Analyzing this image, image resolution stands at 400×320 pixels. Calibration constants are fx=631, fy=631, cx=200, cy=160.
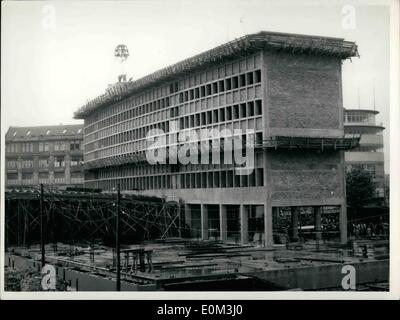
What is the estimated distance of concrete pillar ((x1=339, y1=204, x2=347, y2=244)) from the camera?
44031 millimetres

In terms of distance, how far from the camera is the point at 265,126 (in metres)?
41.0

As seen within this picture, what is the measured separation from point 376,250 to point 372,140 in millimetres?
27721

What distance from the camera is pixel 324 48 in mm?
41969

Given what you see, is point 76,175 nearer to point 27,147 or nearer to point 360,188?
point 27,147

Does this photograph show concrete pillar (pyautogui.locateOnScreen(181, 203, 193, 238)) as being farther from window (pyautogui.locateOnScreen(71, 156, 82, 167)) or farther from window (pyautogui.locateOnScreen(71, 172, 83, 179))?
window (pyautogui.locateOnScreen(71, 172, 83, 179))

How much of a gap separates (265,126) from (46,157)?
98.0 ft

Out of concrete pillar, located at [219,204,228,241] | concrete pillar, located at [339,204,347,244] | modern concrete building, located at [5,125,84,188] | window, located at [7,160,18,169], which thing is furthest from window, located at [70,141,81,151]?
concrete pillar, located at [339,204,347,244]

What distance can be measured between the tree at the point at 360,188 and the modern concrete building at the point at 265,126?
1140 centimetres

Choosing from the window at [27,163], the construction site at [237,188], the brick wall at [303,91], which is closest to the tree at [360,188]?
the construction site at [237,188]

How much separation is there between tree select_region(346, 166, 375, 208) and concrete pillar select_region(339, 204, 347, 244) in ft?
34.7

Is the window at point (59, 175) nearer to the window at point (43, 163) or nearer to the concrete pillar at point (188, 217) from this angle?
the window at point (43, 163)

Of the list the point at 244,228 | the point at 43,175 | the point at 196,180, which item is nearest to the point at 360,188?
the point at 196,180
